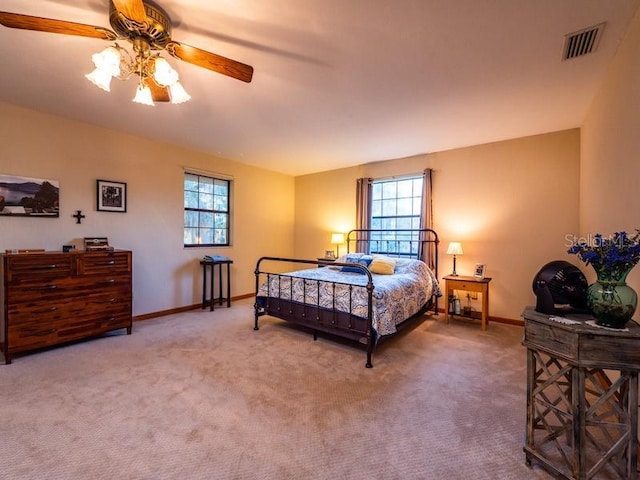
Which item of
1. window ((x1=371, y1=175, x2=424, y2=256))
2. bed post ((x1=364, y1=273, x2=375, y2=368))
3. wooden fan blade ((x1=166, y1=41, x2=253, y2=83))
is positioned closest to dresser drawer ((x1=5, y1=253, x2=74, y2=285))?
wooden fan blade ((x1=166, y1=41, x2=253, y2=83))

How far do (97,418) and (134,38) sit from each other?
8.32 ft

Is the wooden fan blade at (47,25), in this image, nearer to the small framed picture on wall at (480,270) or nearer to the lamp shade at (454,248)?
the lamp shade at (454,248)

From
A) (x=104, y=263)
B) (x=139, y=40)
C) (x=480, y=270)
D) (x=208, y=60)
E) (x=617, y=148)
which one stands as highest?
(x=139, y=40)

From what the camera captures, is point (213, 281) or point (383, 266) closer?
point (383, 266)

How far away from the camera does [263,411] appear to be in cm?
206

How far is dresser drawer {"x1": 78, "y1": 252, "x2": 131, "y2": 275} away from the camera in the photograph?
3.27m

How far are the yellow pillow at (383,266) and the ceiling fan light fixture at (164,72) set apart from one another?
3.23 m

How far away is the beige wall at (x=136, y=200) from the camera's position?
3264 millimetres

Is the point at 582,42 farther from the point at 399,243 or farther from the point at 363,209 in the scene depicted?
the point at 363,209

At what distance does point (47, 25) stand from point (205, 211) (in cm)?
363

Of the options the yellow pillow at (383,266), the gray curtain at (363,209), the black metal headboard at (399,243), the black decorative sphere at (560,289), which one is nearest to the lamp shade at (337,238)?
the black metal headboard at (399,243)

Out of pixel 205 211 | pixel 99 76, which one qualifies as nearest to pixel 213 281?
pixel 205 211

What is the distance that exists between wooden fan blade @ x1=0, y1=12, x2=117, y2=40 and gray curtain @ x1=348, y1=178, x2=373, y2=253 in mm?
4268

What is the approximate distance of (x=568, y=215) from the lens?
374 cm
